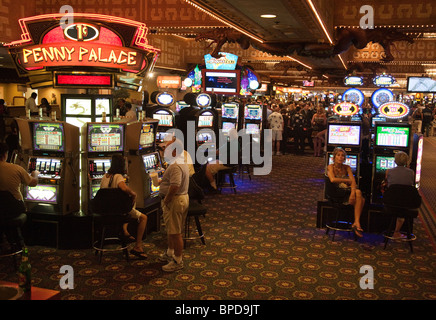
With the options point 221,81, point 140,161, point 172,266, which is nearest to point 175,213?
point 172,266

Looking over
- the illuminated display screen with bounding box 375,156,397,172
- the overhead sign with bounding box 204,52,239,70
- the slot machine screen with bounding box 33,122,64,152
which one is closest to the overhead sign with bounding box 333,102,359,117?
the illuminated display screen with bounding box 375,156,397,172

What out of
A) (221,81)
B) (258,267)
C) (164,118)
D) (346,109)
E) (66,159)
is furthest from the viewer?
(221,81)

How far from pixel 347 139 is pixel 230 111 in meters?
6.43

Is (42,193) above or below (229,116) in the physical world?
below

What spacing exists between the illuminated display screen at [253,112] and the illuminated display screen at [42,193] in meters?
9.44

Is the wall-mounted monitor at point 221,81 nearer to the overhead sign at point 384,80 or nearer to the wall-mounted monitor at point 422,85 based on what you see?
the wall-mounted monitor at point 422,85

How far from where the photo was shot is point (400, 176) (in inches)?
234

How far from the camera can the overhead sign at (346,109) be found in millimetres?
9406

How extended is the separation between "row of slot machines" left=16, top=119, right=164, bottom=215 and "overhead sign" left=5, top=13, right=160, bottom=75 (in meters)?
0.78

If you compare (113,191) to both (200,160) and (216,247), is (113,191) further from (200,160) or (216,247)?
(200,160)

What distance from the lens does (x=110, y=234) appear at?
19.1ft

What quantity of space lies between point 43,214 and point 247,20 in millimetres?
3644

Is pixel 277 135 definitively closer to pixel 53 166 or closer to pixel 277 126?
pixel 277 126

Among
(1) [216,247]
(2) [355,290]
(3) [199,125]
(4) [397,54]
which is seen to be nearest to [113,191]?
(1) [216,247]
